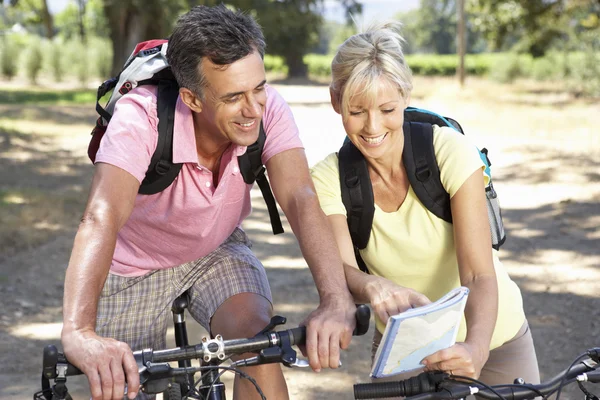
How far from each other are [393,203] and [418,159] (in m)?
0.19

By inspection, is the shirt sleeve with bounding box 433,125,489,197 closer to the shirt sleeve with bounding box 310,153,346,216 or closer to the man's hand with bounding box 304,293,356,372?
the shirt sleeve with bounding box 310,153,346,216

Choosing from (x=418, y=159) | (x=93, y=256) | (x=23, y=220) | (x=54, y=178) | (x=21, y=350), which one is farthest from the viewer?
(x=54, y=178)

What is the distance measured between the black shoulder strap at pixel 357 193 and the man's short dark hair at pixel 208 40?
1.66 feet

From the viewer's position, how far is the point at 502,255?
26.3 ft

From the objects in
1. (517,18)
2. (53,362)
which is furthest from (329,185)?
(517,18)

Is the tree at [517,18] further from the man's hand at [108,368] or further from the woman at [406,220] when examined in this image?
the man's hand at [108,368]

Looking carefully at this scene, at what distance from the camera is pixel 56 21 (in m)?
90.9

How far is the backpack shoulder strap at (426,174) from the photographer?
9.35ft

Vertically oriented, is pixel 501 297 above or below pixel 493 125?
above

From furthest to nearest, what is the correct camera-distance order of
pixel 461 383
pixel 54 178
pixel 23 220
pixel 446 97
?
pixel 446 97, pixel 54 178, pixel 23 220, pixel 461 383

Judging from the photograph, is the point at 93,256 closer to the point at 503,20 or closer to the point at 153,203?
the point at 153,203

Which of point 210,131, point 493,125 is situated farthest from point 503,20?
point 210,131

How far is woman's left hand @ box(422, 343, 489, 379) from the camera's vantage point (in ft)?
7.45

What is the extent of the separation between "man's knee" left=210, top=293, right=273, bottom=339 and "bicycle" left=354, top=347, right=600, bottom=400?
73 centimetres
